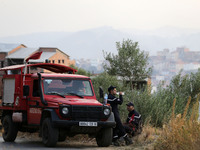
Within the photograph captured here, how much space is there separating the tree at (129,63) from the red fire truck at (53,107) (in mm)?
39087

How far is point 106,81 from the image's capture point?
125 ft

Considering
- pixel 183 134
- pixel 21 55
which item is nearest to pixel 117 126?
pixel 183 134

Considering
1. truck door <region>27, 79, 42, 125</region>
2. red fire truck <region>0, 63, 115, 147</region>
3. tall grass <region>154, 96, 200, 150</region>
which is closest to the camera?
tall grass <region>154, 96, 200, 150</region>

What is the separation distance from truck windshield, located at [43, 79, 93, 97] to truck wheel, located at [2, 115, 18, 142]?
2.00 meters

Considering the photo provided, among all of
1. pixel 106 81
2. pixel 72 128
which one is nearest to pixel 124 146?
pixel 72 128

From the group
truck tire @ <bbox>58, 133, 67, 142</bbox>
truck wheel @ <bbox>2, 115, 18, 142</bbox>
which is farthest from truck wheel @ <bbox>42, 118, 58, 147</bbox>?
truck wheel @ <bbox>2, 115, 18, 142</bbox>

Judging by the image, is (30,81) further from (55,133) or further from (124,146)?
(124,146)

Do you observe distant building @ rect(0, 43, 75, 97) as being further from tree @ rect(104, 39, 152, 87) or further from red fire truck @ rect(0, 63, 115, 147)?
red fire truck @ rect(0, 63, 115, 147)

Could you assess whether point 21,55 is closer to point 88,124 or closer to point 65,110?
point 65,110

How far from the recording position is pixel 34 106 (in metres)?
13.2

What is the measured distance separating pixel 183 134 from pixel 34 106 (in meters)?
5.22

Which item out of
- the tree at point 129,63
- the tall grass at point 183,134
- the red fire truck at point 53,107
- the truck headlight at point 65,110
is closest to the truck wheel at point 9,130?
the red fire truck at point 53,107

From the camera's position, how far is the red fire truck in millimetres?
11938

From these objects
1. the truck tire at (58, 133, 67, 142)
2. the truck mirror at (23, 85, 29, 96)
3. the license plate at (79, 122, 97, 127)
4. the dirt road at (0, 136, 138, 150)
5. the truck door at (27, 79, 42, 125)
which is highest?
the truck mirror at (23, 85, 29, 96)
